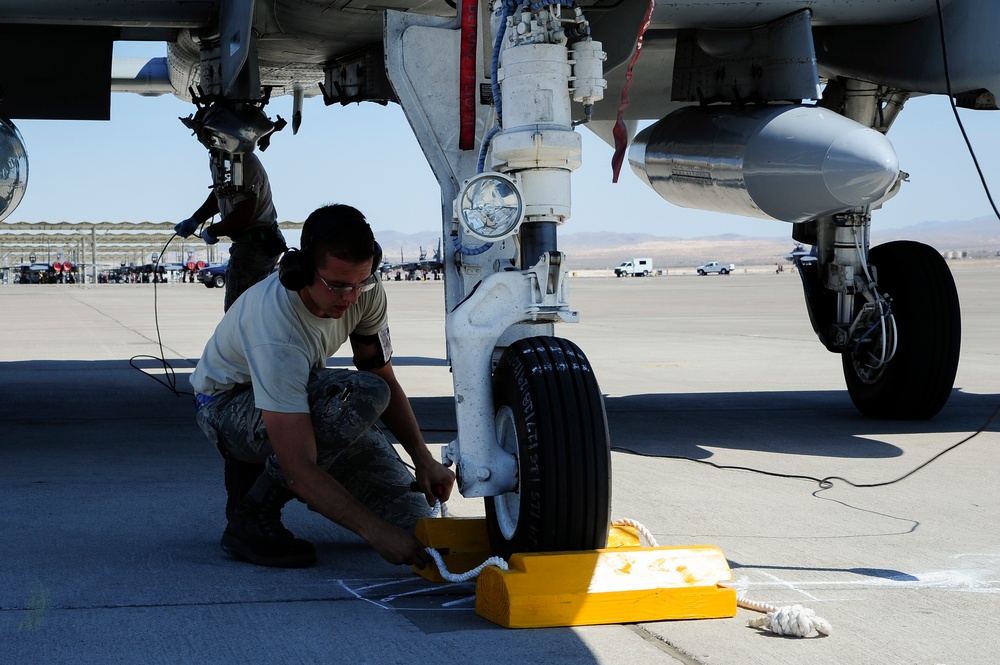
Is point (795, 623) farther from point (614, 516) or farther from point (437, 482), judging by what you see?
point (614, 516)

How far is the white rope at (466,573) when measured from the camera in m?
3.12

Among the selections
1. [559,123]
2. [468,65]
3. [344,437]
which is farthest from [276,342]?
[468,65]

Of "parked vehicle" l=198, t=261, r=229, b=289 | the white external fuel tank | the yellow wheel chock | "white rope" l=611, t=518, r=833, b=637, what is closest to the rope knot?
"white rope" l=611, t=518, r=833, b=637

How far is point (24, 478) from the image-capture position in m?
5.23

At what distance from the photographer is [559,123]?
11.2 ft

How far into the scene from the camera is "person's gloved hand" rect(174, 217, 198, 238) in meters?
6.48

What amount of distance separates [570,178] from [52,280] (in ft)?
282

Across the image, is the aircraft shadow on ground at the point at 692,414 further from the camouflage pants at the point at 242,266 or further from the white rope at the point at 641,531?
the white rope at the point at 641,531

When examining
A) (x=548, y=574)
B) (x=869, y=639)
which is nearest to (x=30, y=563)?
(x=548, y=574)

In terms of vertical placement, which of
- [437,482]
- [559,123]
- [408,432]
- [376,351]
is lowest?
[437,482]

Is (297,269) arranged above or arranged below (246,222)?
below

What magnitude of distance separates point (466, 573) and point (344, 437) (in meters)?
0.68

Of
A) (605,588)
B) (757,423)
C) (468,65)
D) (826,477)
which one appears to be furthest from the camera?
(757,423)

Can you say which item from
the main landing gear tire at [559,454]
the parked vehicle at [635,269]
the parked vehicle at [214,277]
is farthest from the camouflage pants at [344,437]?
the parked vehicle at [635,269]
